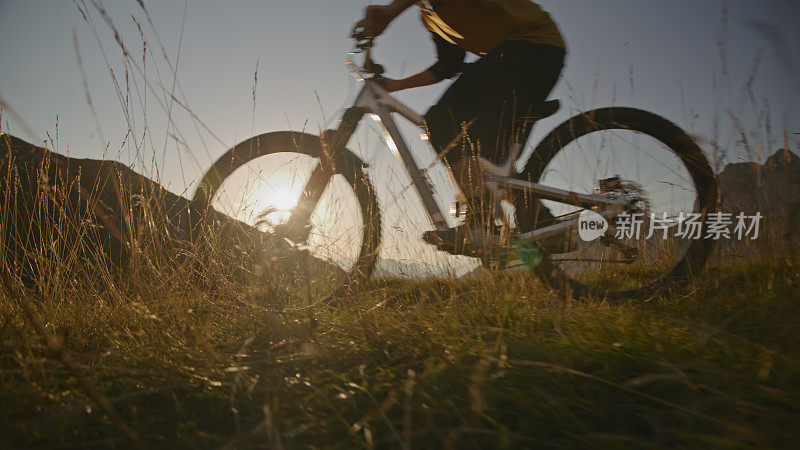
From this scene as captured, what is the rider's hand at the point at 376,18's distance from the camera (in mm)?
2338

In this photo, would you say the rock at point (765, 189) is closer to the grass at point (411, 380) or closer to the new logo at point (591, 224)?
the grass at point (411, 380)

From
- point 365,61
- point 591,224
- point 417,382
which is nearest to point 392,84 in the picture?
point 365,61

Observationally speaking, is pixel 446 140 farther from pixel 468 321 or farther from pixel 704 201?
pixel 704 201

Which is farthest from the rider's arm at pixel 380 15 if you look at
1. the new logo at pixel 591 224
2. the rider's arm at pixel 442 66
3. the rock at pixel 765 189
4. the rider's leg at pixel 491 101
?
the rock at pixel 765 189

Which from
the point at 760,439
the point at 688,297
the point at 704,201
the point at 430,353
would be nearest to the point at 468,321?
the point at 430,353

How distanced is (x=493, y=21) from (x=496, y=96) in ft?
1.49

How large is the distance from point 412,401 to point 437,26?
249 cm

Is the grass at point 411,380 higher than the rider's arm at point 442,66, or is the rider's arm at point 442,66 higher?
the rider's arm at point 442,66

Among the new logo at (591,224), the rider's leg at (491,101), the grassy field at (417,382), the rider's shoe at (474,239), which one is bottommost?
the grassy field at (417,382)

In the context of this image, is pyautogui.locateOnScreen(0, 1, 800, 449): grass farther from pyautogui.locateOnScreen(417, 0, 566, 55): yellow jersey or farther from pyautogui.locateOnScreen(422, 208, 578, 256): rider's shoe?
pyautogui.locateOnScreen(417, 0, 566, 55): yellow jersey

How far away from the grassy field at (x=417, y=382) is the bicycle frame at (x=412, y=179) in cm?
92

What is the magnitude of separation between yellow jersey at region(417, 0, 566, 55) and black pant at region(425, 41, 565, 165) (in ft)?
0.18

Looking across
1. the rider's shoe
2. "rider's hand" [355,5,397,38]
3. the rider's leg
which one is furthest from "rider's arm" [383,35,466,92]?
the rider's shoe

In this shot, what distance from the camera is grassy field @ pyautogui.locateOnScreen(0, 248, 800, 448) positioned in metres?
0.80
